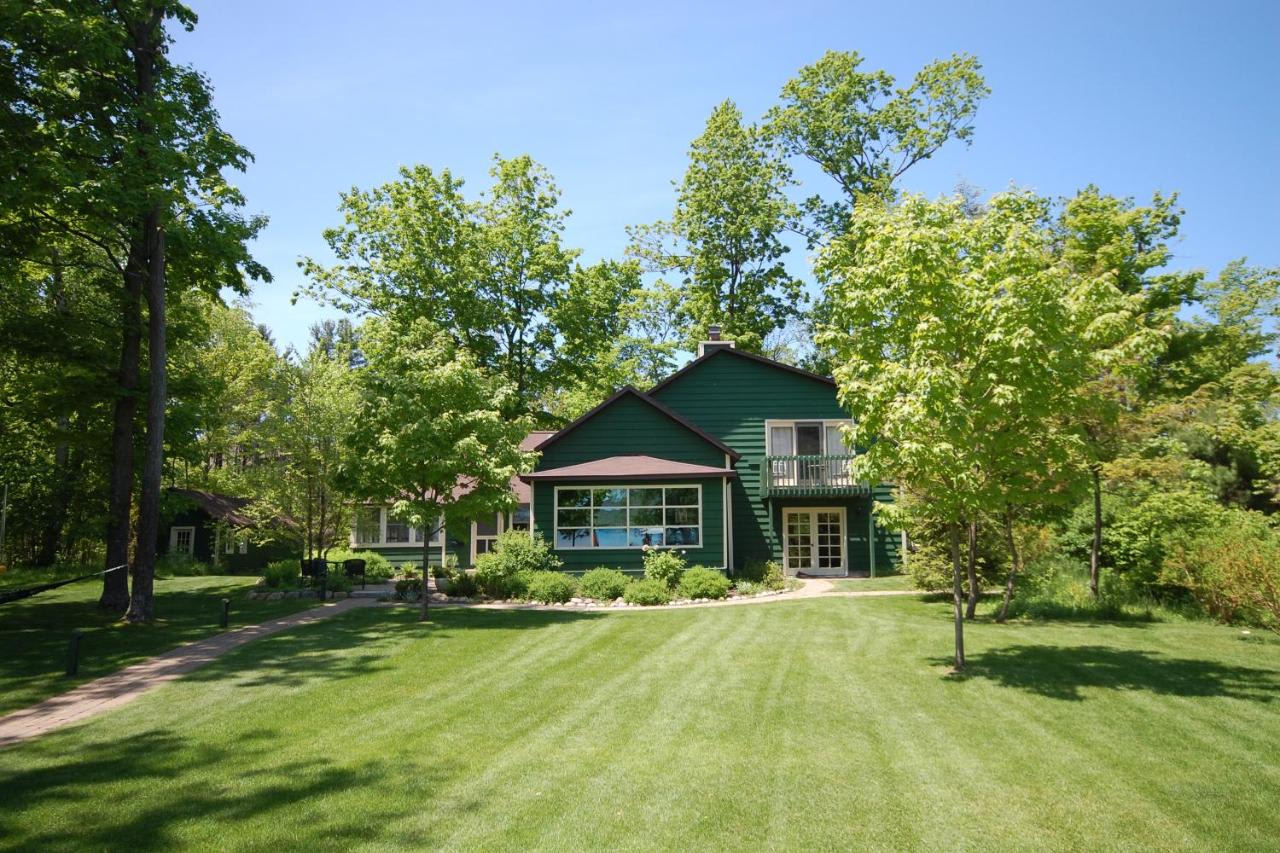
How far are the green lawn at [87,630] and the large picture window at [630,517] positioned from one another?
7278 mm

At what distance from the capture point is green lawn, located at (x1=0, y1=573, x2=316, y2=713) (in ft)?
33.8

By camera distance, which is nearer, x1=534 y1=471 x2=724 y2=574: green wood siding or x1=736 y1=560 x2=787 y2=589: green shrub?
x1=736 y1=560 x2=787 y2=589: green shrub

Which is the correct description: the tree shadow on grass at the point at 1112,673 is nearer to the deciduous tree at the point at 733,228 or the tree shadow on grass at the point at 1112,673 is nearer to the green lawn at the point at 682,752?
the green lawn at the point at 682,752

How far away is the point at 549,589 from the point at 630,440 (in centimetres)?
588

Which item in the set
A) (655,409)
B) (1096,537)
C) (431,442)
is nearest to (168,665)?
(431,442)

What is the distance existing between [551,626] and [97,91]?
14.0m

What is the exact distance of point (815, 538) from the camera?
974 inches

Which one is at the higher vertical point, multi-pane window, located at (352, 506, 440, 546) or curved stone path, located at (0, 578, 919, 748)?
multi-pane window, located at (352, 506, 440, 546)

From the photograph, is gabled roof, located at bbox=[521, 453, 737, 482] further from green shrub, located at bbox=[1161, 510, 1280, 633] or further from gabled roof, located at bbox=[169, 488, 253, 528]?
gabled roof, located at bbox=[169, 488, 253, 528]

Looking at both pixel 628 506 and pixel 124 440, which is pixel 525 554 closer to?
pixel 628 506

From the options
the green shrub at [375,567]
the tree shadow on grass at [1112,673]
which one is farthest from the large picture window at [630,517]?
the tree shadow on grass at [1112,673]

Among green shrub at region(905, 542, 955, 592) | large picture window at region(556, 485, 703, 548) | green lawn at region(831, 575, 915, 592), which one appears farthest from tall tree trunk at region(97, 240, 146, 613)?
green shrub at region(905, 542, 955, 592)

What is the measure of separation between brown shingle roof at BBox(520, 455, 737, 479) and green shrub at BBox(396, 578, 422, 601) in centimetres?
410

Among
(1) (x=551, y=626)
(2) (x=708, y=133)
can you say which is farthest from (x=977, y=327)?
(2) (x=708, y=133)
